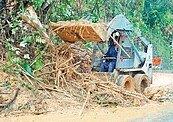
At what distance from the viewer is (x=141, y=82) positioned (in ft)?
38.5

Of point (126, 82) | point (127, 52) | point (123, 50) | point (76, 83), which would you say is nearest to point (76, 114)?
point (76, 83)

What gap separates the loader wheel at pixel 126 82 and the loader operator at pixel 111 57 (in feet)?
1.73

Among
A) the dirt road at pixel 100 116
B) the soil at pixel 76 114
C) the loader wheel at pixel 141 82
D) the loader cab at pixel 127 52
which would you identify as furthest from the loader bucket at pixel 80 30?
the loader wheel at pixel 141 82

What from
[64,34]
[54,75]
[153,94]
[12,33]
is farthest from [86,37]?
[153,94]

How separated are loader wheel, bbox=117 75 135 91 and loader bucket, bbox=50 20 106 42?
150 centimetres

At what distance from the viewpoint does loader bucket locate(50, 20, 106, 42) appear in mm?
9406

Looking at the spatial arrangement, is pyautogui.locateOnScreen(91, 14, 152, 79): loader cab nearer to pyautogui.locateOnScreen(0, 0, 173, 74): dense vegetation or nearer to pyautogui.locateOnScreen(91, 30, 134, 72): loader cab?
pyautogui.locateOnScreen(91, 30, 134, 72): loader cab

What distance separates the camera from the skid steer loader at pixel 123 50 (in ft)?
32.3

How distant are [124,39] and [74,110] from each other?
373 centimetres

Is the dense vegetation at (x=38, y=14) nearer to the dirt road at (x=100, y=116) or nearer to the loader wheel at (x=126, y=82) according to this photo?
the loader wheel at (x=126, y=82)

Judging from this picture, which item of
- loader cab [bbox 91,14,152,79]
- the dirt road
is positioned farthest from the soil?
loader cab [bbox 91,14,152,79]

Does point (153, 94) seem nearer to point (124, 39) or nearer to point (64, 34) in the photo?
point (124, 39)

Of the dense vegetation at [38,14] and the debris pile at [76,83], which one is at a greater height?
the dense vegetation at [38,14]

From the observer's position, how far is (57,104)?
863cm
